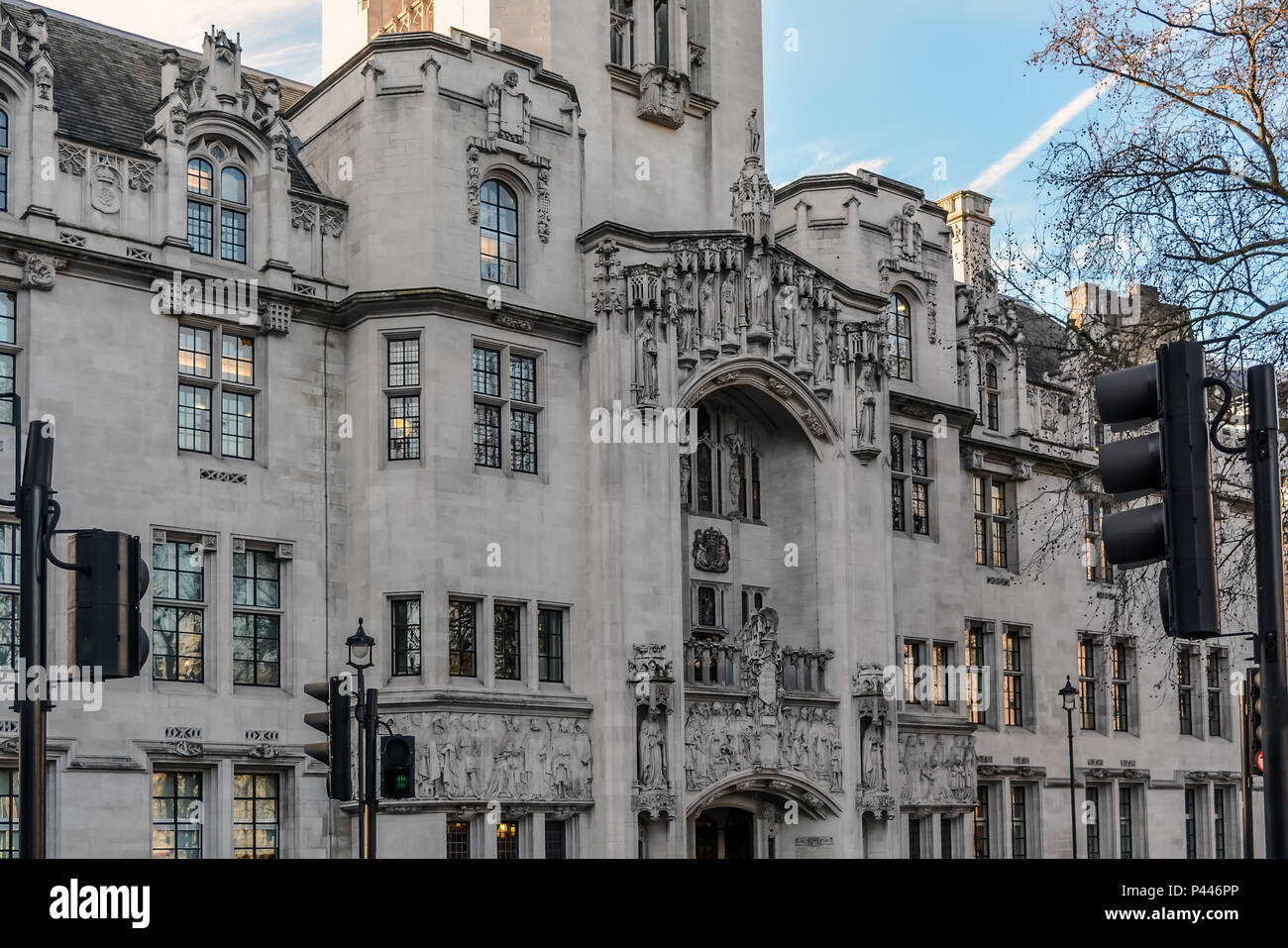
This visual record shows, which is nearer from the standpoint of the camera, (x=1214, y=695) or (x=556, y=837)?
(x=556, y=837)

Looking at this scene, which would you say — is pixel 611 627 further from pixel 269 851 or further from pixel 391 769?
pixel 391 769

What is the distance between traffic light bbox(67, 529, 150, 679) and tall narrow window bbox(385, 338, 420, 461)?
61.2 feet

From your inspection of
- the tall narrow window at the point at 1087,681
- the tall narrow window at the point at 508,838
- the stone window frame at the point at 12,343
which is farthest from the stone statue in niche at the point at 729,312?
the tall narrow window at the point at 1087,681

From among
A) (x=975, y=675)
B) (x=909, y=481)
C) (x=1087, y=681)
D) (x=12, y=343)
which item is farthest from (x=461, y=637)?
(x=1087, y=681)

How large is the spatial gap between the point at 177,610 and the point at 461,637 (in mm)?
4763

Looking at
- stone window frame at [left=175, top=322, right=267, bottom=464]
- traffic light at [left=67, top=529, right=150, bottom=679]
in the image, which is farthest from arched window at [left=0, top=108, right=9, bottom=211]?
traffic light at [left=67, top=529, right=150, bottom=679]

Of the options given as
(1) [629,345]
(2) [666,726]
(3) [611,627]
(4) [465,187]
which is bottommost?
(2) [666,726]

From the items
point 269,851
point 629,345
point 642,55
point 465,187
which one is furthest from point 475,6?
point 269,851

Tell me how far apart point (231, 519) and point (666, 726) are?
8482 millimetres

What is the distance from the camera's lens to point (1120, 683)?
140 feet

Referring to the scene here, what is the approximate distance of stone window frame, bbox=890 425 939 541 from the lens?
37062 mm

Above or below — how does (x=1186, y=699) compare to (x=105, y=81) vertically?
below

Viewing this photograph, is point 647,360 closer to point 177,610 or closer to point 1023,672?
point 177,610
